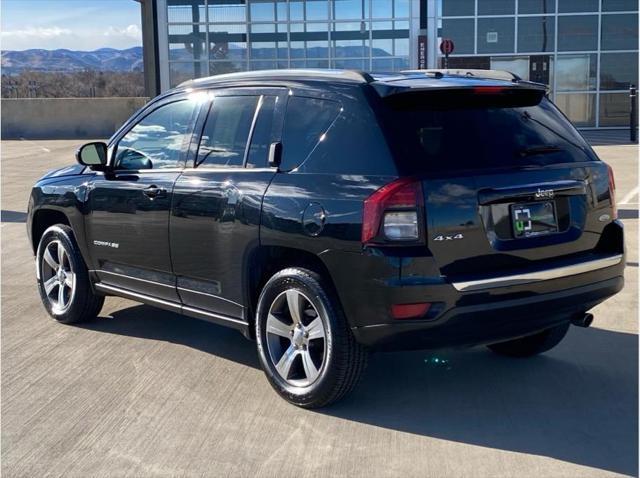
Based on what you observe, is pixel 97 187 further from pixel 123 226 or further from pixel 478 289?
pixel 478 289

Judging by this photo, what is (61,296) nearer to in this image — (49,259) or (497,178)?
(49,259)

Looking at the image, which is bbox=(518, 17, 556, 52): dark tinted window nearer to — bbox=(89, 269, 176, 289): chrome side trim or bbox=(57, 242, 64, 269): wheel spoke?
bbox=(57, 242, 64, 269): wheel spoke

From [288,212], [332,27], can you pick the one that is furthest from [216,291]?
[332,27]

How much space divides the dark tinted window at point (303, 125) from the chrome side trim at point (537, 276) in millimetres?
1173

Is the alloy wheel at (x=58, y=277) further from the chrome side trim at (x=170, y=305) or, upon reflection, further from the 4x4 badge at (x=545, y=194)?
the 4x4 badge at (x=545, y=194)

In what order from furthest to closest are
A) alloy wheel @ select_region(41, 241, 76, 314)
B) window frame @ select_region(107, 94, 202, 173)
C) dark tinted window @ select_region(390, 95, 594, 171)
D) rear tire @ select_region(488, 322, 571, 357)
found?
1. alloy wheel @ select_region(41, 241, 76, 314)
2. window frame @ select_region(107, 94, 202, 173)
3. rear tire @ select_region(488, 322, 571, 357)
4. dark tinted window @ select_region(390, 95, 594, 171)

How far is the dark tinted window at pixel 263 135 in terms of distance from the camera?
16.0 ft

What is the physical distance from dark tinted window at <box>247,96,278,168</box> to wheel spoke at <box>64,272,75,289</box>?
86.0 inches

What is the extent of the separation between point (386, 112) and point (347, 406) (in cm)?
165

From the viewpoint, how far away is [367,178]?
4.23 meters

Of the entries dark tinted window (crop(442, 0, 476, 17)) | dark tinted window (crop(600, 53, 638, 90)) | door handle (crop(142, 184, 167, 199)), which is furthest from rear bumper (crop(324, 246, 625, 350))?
dark tinted window (crop(600, 53, 638, 90))

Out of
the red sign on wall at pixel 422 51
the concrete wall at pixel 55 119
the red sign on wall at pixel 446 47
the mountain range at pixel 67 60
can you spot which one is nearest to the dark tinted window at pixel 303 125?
the red sign on wall at pixel 446 47

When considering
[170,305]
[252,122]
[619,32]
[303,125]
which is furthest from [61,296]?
[619,32]

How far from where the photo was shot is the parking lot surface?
399cm
